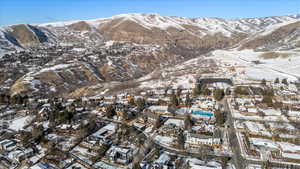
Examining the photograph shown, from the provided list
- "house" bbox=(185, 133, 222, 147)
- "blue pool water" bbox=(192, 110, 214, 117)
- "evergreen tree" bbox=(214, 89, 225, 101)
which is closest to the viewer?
"house" bbox=(185, 133, 222, 147)

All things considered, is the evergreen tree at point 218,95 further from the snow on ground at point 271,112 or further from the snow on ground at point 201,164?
the snow on ground at point 201,164

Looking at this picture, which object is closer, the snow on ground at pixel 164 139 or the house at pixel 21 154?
the house at pixel 21 154

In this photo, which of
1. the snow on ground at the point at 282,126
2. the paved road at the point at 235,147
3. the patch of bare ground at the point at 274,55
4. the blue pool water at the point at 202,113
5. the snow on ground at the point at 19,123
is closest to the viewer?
the paved road at the point at 235,147

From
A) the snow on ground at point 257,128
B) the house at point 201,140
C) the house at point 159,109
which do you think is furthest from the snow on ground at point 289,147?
the house at point 159,109

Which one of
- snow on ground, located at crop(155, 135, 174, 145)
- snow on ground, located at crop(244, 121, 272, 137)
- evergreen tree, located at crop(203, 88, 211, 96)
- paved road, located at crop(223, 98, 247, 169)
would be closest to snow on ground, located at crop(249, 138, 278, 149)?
snow on ground, located at crop(244, 121, 272, 137)

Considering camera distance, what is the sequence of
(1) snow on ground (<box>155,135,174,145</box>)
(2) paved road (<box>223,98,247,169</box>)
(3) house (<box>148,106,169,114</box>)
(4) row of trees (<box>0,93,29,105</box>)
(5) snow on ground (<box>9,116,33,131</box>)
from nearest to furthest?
(2) paved road (<box>223,98,247,169</box>) < (1) snow on ground (<box>155,135,174,145</box>) < (5) snow on ground (<box>9,116,33,131</box>) < (3) house (<box>148,106,169,114</box>) < (4) row of trees (<box>0,93,29,105</box>)

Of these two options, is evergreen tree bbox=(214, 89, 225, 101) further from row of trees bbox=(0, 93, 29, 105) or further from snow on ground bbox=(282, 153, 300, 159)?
row of trees bbox=(0, 93, 29, 105)
